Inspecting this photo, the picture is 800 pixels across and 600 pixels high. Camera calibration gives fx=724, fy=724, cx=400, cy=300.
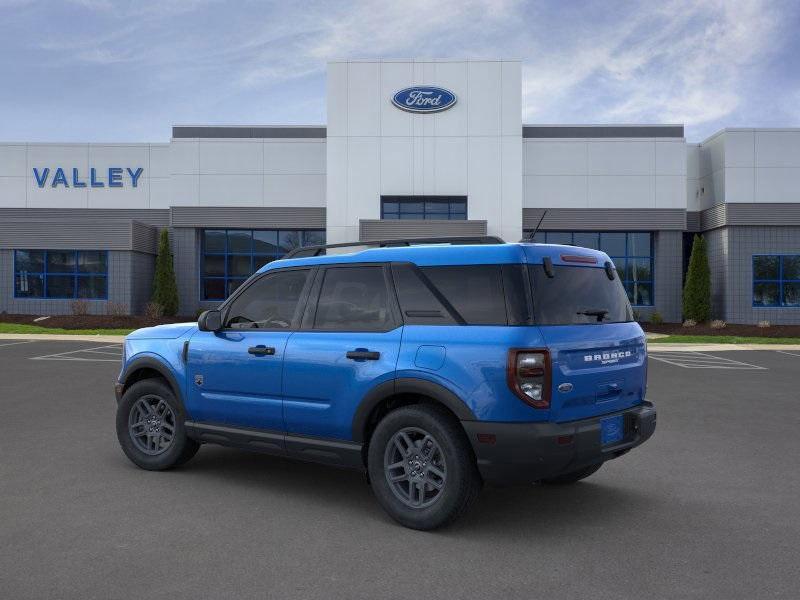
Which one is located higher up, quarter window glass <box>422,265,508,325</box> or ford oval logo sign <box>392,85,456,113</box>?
ford oval logo sign <box>392,85,456,113</box>

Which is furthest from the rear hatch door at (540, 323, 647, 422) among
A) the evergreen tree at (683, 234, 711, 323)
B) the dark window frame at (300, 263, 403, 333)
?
the evergreen tree at (683, 234, 711, 323)

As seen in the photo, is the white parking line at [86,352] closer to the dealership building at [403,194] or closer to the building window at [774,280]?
the dealership building at [403,194]

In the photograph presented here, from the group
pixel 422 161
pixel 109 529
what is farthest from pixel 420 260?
pixel 422 161

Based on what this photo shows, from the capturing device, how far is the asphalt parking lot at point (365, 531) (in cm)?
386

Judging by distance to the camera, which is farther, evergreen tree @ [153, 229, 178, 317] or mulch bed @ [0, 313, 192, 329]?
evergreen tree @ [153, 229, 178, 317]

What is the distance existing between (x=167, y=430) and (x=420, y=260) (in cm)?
293

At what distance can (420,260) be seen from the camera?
16.7 ft

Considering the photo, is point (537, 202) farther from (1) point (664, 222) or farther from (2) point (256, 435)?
(2) point (256, 435)

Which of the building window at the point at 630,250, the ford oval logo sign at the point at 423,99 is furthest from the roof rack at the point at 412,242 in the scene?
the building window at the point at 630,250

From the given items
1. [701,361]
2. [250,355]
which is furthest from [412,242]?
[701,361]

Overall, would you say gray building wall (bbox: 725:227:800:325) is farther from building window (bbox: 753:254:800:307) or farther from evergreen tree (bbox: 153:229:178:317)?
evergreen tree (bbox: 153:229:178:317)

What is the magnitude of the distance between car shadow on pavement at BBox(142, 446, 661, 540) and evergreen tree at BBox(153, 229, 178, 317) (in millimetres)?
24566

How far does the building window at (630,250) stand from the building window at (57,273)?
62.1 feet

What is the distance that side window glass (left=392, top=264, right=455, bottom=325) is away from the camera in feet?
15.9
